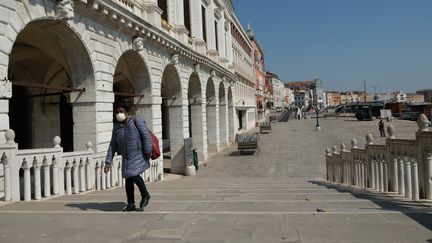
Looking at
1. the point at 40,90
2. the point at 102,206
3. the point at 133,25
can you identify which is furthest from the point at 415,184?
the point at 40,90

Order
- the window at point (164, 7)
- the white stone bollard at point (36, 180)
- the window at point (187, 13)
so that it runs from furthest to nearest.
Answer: the window at point (187, 13) < the window at point (164, 7) < the white stone bollard at point (36, 180)

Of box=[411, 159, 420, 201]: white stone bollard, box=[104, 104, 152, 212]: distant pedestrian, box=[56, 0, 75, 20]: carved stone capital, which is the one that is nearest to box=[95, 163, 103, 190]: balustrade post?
box=[56, 0, 75, 20]: carved stone capital

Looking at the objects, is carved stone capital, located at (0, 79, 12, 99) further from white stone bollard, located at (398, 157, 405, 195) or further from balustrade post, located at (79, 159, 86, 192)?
white stone bollard, located at (398, 157, 405, 195)

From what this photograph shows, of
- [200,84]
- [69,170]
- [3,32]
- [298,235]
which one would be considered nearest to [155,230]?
[298,235]

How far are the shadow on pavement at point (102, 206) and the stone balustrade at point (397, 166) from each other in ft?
15.6

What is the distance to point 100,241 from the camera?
4.21 meters

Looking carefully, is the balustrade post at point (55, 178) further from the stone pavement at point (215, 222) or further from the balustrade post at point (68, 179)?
the stone pavement at point (215, 222)

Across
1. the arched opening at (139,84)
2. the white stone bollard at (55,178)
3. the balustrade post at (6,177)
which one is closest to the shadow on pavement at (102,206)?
the balustrade post at (6,177)

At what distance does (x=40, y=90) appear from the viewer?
663 inches

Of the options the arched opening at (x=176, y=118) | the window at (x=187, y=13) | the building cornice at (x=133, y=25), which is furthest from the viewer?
the window at (x=187, y=13)

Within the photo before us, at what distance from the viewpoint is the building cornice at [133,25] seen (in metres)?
12.0

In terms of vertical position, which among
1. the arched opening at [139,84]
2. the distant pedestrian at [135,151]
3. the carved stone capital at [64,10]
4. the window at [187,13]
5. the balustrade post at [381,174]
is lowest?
the balustrade post at [381,174]

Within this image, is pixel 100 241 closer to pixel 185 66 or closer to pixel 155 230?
pixel 155 230

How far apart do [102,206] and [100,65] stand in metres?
6.81
